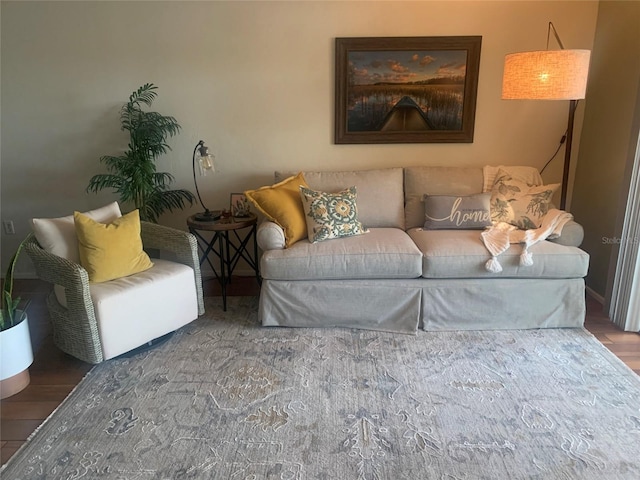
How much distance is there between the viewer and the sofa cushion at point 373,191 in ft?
11.0

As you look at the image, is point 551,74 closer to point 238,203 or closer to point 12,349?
point 238,203

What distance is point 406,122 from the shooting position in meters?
3.56

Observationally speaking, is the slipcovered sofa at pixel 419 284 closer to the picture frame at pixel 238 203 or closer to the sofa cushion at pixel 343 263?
the sofa cushion at pixel 343 263

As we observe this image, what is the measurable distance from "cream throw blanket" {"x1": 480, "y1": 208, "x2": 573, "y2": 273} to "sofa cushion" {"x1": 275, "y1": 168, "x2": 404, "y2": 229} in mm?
690

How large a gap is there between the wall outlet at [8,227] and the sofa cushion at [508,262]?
342cm

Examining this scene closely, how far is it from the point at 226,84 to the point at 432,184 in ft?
5.84

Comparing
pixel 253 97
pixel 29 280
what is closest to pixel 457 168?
pixel 253 97

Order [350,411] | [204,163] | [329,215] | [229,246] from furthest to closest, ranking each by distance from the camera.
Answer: [229,246] < [204,163] < [329,215] < [350,411]

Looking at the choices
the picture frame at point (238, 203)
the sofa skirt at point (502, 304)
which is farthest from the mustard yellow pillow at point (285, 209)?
the sofa skirt at point (502, 304)

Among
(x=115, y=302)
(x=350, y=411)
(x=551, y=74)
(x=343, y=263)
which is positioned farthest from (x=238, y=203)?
(x=551, y=74)

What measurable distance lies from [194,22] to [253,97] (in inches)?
27.1

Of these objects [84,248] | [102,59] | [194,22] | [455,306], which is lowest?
[455,306]

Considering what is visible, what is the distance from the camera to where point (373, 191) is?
3.37 metres

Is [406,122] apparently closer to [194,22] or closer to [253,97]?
[253,97]
